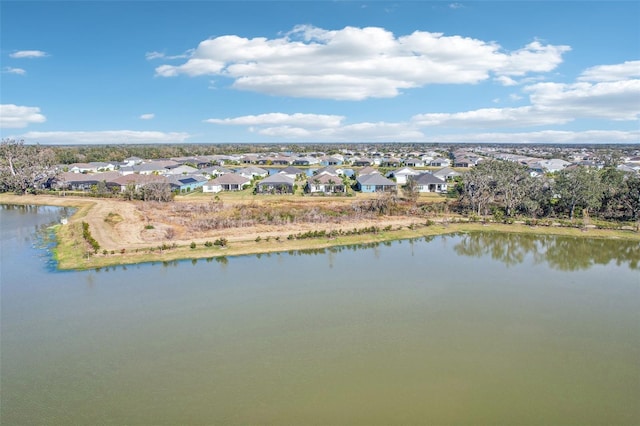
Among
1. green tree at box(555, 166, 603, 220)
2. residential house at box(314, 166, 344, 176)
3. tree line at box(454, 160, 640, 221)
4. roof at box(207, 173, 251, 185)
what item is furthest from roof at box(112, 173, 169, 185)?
green tree at box(555, 166, 603, 220)

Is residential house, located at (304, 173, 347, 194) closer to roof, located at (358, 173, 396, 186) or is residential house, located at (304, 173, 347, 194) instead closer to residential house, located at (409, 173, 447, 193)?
roof, located at (358, 173, 396, 186)

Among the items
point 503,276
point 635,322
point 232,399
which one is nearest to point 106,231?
point 232,399

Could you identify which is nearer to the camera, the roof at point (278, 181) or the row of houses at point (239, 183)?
the row of houses at point (239, 183)

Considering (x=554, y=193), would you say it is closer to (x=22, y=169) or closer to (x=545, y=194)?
(x=545, y=194)

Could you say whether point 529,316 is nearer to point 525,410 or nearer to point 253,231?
point 525,410

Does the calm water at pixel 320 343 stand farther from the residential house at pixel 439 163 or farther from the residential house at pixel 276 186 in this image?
the residential house at pixel 439 163

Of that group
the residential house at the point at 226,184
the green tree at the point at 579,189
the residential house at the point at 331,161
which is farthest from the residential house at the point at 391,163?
the green tree at the point at 579,189
